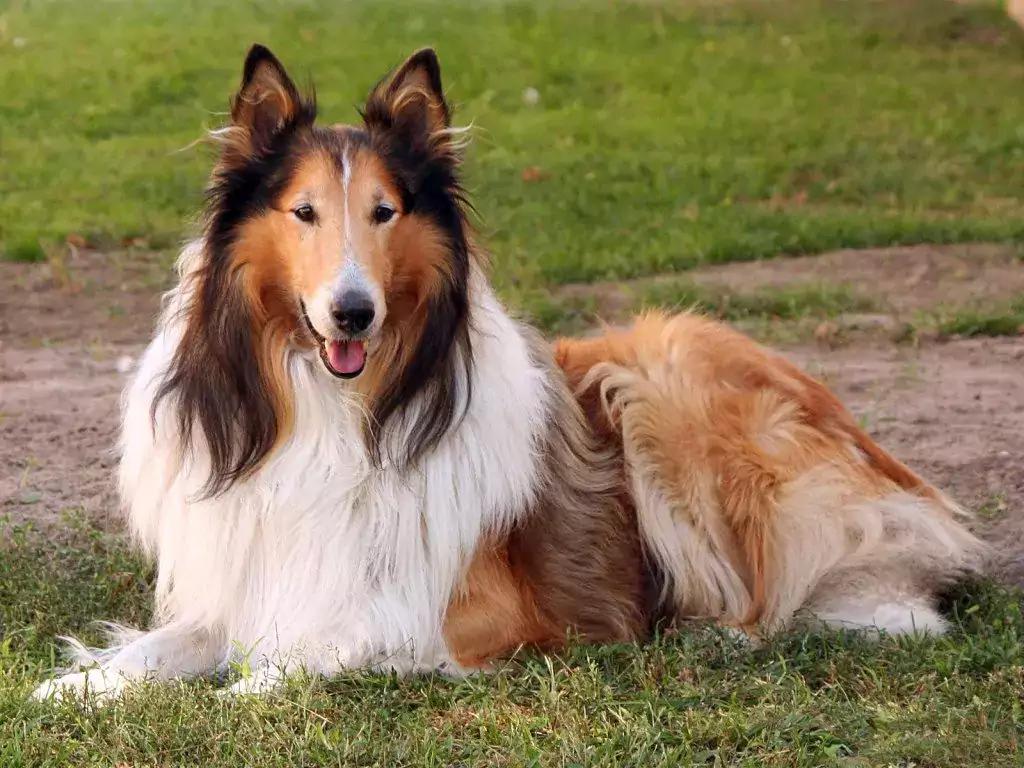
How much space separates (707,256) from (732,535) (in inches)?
207

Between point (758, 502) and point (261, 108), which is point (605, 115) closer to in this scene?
point (758, 502)

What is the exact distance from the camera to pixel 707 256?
9984mm

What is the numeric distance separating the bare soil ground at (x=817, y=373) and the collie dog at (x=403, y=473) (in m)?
1.03

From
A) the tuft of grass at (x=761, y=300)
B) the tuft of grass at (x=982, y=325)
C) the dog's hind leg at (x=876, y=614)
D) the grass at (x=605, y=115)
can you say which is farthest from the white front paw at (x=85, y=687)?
the tuft of grass at (x=982, y=325)

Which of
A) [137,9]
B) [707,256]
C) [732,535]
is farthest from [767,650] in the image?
[137,9]

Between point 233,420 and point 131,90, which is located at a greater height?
point 131,90

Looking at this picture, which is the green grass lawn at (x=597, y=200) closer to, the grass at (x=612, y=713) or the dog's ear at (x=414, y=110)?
the grass at (x=612, y=713)

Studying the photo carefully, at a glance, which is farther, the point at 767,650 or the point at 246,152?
the point at 767,650

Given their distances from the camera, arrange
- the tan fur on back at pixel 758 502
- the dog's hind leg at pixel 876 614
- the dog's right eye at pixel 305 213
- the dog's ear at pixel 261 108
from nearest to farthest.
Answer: the dog's right eye at pixel 305 213
the dog's ear at pixel 261 108
the dog's hind leg at pixel 876 614
the tan fur on back at pixel 758 502

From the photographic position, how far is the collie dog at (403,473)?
4.25 m

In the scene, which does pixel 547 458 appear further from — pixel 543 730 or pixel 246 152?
pixel 246 152

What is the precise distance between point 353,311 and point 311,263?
8.0 inches

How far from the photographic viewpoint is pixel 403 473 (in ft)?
14.5

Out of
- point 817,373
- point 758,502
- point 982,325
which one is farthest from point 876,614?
point 982,325
